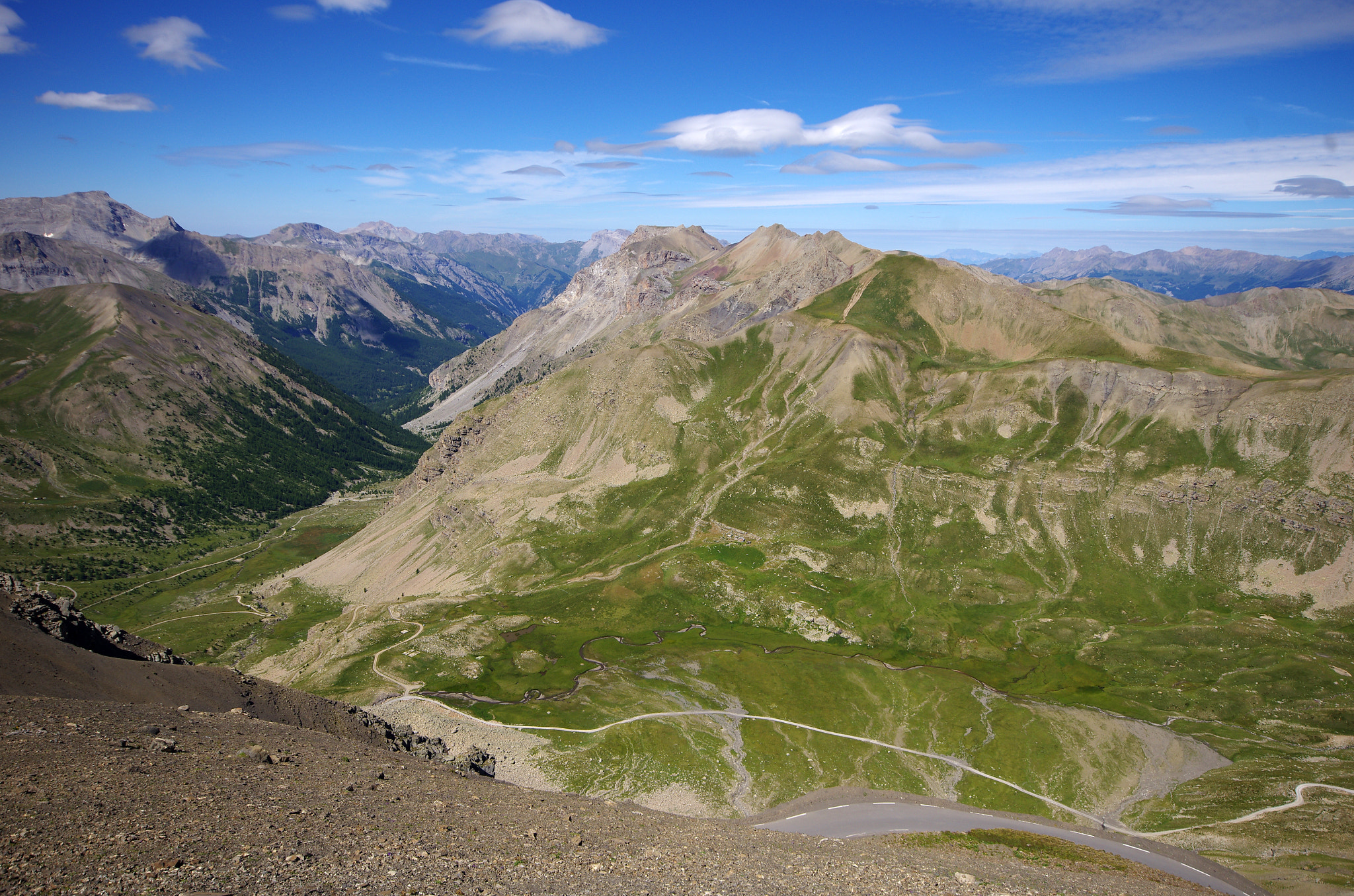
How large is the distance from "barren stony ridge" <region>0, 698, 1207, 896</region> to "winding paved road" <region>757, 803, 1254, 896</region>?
2562 centimetres

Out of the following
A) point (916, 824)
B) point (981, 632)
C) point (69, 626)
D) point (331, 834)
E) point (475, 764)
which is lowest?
point (981, 632)

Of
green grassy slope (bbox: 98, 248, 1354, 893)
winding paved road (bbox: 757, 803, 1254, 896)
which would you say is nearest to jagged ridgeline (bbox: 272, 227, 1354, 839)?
green grassy slope (bbox: 98, 248, 1354, 893)

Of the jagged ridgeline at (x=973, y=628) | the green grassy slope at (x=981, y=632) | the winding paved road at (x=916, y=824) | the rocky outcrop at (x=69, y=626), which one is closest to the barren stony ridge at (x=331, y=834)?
the rocky outcrop at (x=69, y=626)

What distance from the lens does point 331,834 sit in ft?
124

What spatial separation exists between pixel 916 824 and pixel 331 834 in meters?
80.9

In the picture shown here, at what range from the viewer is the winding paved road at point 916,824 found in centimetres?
8444

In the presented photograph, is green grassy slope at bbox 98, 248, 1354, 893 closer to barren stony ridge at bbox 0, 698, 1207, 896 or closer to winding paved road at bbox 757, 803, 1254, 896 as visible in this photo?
winding paved road at bbox 757, 803, 1254, 896

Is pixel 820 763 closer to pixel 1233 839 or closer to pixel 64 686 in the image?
pixel 1233 839

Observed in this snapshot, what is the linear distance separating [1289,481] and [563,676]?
193137mm

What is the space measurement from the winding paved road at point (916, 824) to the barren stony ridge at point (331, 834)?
1009 inches

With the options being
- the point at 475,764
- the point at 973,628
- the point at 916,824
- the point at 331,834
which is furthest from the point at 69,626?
the point at 973,628

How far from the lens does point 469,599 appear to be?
17262cm

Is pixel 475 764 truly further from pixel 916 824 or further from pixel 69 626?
pixel 916 824

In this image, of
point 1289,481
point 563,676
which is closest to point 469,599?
point 563,676
